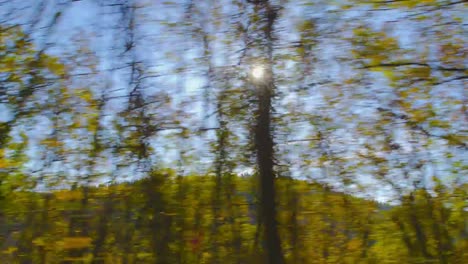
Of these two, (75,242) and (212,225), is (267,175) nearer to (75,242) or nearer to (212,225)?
(212,225)

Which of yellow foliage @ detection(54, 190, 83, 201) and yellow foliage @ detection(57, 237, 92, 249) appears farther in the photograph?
yellow foliage @ detection(54, 190, 83, 201)

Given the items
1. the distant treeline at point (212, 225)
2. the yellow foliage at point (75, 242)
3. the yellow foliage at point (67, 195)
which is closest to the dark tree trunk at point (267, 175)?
Result: the distant treeline at point (212, 225)

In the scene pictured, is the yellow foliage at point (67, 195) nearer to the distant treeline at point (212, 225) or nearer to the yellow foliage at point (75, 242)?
the distant treeline at point (212, 225)

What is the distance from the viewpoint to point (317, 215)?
4.34 metres

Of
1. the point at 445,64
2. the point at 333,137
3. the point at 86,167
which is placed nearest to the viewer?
the point at 445,64

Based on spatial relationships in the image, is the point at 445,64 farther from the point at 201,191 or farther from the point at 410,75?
the point at 201,191

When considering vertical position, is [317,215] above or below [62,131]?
below

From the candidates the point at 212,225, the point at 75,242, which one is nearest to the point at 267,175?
the point at 212,225

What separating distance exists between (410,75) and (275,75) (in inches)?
48.1

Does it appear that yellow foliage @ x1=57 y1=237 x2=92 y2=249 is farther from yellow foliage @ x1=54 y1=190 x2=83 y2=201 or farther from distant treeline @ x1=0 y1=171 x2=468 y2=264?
yellow foliage @ x1=54 y1=190 x2=83 y2=201

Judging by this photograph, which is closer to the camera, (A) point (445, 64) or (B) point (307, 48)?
(A) point (445, 64)

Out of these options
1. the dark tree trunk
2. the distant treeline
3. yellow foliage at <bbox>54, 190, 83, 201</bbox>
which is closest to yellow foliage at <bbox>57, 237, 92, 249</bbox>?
the distant treeline

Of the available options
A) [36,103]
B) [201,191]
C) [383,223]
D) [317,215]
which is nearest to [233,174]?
[201,191]

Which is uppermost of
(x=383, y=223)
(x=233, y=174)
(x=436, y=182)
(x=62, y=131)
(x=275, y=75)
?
(x=275, y=75)
